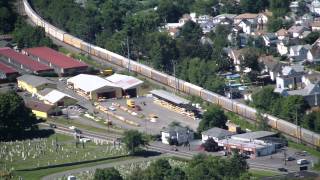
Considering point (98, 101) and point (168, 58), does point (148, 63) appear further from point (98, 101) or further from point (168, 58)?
point (98, 101)

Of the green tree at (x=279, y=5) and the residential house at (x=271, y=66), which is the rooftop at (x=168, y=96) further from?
the green tree at (x=279, y=5)

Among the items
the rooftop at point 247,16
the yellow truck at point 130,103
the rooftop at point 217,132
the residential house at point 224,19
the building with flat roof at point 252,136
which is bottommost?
the building with flat roof at point 252,136

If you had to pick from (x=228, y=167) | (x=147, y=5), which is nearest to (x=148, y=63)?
(x=147, y=5)

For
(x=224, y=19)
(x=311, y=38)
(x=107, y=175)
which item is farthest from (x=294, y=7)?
(x=107, y=175)

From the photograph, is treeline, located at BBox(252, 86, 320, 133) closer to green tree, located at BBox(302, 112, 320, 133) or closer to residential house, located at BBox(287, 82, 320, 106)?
green tree, located at BBox(302, 112, 320, 133)

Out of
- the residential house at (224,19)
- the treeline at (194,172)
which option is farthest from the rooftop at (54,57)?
the treeline at (194,172)

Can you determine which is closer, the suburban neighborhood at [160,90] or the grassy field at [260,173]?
the grassy field at [260,173]
